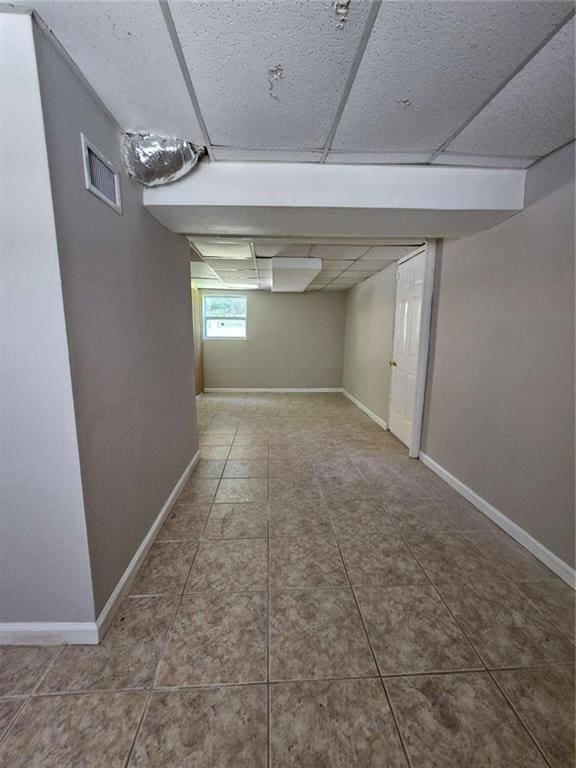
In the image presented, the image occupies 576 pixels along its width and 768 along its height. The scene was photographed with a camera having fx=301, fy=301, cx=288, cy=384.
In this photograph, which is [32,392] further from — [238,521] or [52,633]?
[238,521]

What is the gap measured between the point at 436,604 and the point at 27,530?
6.31 feet

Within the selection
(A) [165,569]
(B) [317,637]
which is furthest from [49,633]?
(B) [317,637]

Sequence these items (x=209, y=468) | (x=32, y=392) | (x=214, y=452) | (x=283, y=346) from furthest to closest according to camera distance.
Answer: (x=283, y=346), (x=214, y=452), (x=209, y=468), (x=32, y=392)

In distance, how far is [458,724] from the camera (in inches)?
42.0

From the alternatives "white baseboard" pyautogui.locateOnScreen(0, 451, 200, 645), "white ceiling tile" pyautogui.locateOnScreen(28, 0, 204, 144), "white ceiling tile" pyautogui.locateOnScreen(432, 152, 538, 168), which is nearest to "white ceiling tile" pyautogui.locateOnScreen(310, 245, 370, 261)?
"white ceiling tile" pyautogui.locateOnScreen(432, 152, 538, 168)

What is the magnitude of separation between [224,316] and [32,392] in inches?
229

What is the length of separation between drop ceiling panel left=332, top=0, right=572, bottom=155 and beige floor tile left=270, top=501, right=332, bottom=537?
2.39 metres

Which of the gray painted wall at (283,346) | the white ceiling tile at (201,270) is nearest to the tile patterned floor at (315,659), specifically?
the white ceiling tile at (201,270)

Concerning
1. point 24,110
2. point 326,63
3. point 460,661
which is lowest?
point 460,661

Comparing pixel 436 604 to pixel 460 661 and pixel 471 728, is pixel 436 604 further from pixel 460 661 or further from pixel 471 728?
Result: pixel 471 728

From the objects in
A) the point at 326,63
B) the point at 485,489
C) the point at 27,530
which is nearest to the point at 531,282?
the point at 485,489

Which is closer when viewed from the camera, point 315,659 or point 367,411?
point 315,659

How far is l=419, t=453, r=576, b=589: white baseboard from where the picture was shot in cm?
170

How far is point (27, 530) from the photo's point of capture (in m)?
1.23
